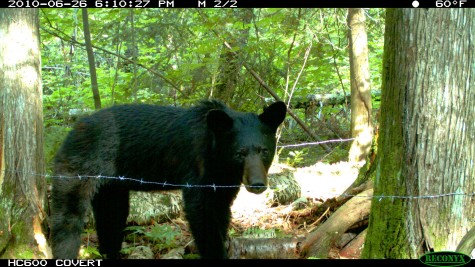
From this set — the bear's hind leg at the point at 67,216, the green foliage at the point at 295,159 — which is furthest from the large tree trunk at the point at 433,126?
the green foliage at the point at 295,159

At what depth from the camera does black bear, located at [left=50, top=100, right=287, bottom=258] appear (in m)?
5.33

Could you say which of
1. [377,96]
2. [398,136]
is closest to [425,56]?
[398,136]

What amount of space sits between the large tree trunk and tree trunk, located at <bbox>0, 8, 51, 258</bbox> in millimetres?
3791

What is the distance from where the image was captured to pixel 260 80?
34.6 feet

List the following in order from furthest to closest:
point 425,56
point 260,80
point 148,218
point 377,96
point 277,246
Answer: point 377,96 < point 260,80 < point 148,218 < point 277,246 < point 425,56

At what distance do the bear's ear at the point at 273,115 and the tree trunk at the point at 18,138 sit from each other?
2525 millimetres

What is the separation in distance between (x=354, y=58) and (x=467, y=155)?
6381mm

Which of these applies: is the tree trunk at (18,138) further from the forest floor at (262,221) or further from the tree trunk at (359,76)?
the tree trunk at (359,76)

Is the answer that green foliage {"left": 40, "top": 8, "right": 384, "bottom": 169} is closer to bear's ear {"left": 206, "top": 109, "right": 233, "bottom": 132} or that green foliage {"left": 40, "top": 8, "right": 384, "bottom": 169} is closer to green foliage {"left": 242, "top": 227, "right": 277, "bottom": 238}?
green foliage {"left": 242, "top": 227, "right": 277, "bottom": 238}

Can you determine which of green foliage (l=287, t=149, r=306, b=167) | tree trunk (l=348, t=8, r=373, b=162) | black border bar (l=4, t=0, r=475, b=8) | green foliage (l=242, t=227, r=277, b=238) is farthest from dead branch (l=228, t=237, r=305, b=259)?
tree trunk (l=348, t=8, r=373, b=162)

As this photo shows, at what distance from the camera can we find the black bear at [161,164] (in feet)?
17.5

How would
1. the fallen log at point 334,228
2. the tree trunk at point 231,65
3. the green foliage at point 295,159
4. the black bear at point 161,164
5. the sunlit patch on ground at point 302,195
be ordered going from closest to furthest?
1. the black bear at point 161,164
2. the fallen log at point 334,228
3. the sunlit patch on ground at point 302,195
4. the green foliage at point 295,159
5. the tree trunk at point 231,65

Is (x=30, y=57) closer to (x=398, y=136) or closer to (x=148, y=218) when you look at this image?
(x=148, y=218)

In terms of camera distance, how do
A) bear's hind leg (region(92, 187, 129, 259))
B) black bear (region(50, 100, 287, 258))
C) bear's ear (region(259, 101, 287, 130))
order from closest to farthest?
1. black bear (region(50, 100, 287, 258))
2. bear's ear (region(259, 101, 287, 130))
3. bear's hind leg (region(92, 187, 129, 259))
